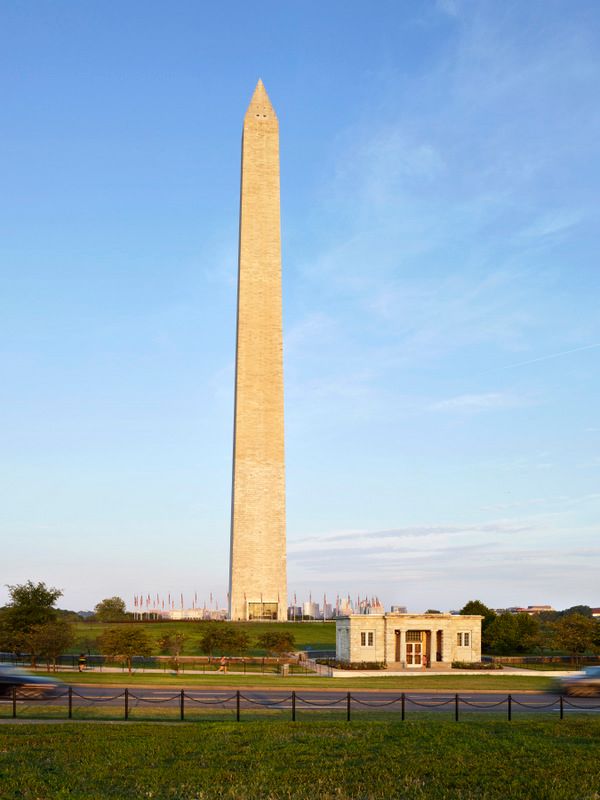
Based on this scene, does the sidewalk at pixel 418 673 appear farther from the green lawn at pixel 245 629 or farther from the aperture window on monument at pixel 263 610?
the aperture window on monument at pixel 263 610

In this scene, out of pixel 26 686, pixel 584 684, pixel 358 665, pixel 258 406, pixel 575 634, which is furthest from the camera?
pixel 258 406

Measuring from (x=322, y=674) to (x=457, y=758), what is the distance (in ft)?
112

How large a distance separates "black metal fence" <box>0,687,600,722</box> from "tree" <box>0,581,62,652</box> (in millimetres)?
26437

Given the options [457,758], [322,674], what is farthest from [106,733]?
[322,674]

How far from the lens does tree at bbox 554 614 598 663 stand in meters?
60.8

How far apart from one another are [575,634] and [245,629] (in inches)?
1099

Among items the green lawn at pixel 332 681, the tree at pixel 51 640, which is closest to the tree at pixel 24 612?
the tree at pixel 51 640

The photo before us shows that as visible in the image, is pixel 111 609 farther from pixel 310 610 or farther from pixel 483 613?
pixel 483 613

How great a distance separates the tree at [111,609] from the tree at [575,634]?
59773mm

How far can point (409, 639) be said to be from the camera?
56000mm

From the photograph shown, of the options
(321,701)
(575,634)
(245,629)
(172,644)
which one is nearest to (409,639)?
(575,634)

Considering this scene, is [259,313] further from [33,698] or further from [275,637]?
[33,698]

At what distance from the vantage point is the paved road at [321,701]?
2728 cm

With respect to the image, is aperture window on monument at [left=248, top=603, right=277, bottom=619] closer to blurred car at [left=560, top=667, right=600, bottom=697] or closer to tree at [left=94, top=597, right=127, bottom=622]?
tree at [left=94, top=597, right=127, bottom=622]
